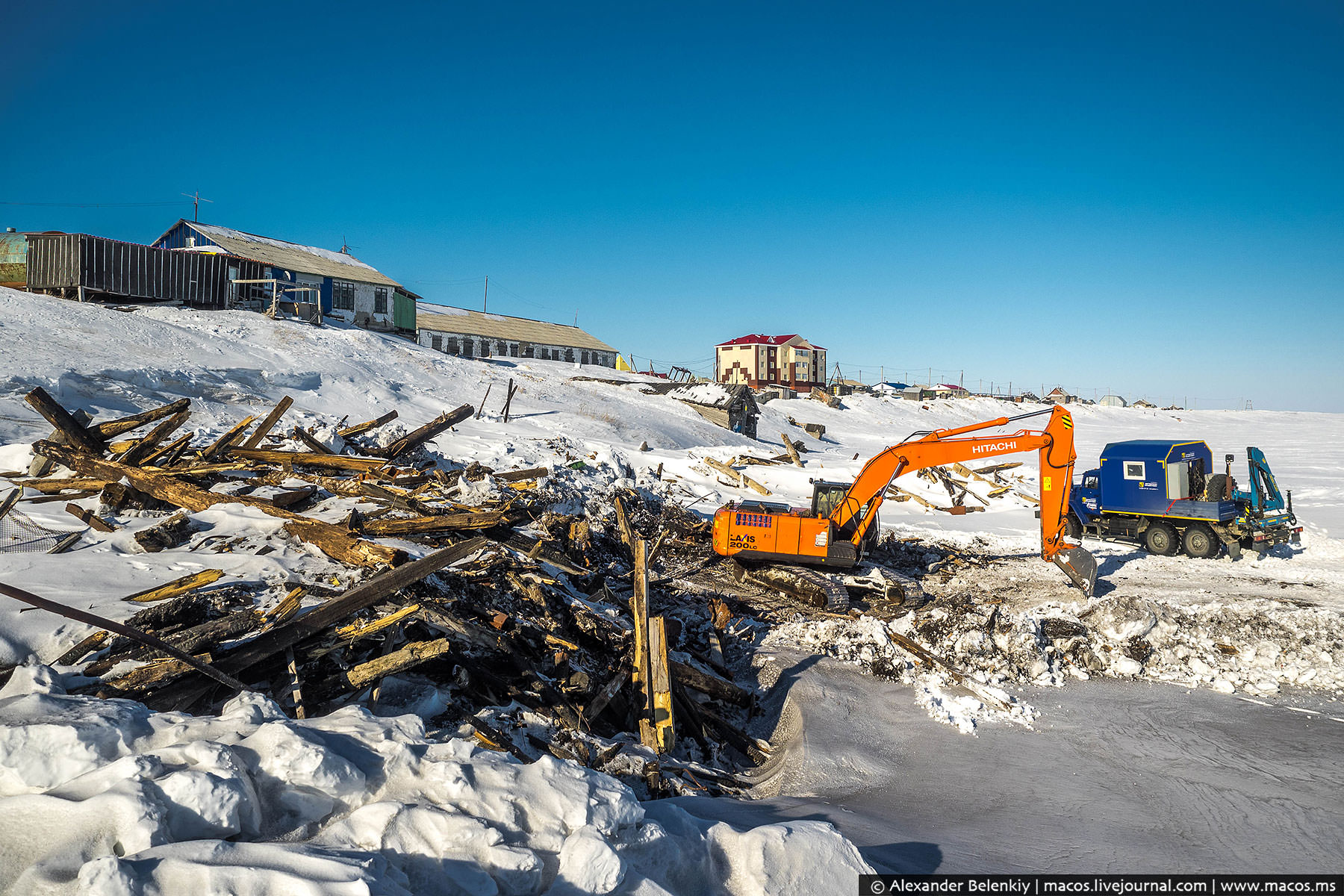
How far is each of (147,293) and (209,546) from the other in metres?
25.1

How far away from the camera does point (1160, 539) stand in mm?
16656

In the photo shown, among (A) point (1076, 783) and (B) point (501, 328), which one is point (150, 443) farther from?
(B) point (501, 328)

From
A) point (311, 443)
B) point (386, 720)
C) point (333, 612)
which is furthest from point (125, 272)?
point (386, 720)

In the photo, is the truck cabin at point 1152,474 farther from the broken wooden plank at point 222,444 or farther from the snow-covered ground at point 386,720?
the broken wooden plank at point 222,444

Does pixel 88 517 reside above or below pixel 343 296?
below

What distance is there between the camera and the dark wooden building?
25828mm

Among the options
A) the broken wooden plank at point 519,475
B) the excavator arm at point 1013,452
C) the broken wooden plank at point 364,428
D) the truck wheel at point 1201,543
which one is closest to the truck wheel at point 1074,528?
the truck wheel at point 1201,543

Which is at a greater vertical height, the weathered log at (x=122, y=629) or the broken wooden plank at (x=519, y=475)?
the broken wooden plank at (x=519, y=475)

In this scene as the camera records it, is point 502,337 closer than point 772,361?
Yes

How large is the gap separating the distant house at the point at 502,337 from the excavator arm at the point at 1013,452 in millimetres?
36240

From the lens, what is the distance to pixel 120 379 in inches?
702

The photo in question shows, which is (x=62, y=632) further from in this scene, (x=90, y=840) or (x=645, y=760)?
(x=645, y=760)

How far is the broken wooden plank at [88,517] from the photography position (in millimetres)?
9008

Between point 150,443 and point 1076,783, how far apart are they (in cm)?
1398
